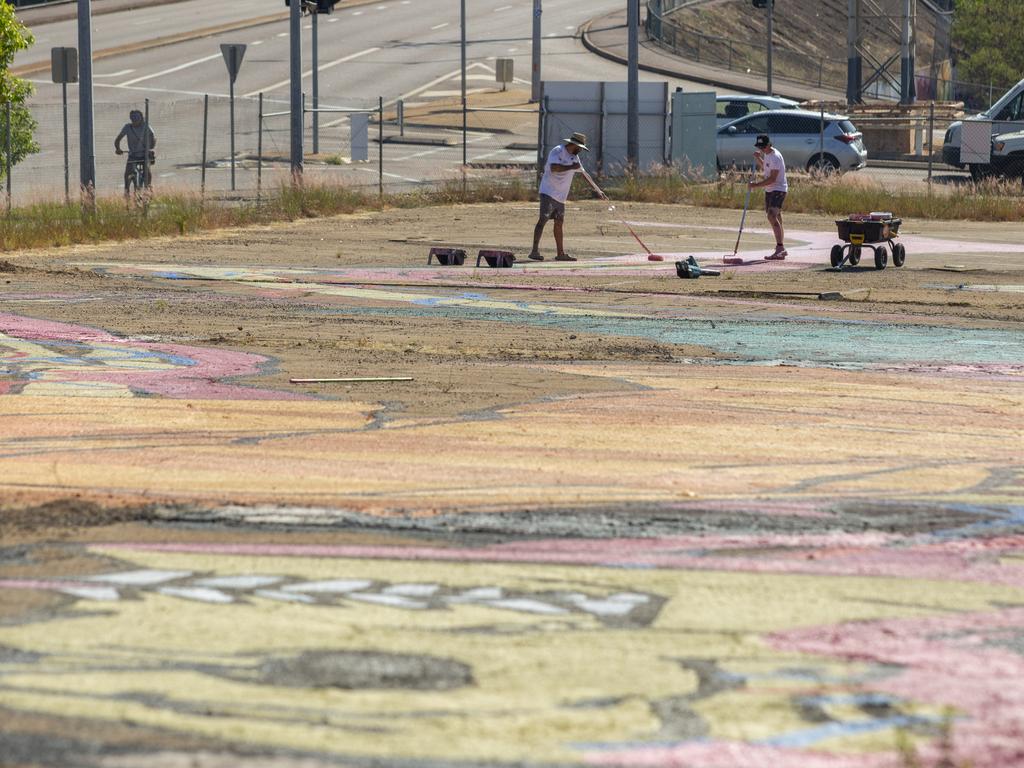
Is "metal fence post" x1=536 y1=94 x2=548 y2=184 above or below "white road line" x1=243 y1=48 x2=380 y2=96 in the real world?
below

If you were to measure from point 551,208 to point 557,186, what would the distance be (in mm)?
301

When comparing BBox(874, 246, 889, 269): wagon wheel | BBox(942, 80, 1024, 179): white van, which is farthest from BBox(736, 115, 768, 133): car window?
BBox(874, 246, 889, 269): wagon wheel

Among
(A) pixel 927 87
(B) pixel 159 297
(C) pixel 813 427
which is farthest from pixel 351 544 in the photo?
(A) pixel 927 87

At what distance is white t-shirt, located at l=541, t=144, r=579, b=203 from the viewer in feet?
70.2

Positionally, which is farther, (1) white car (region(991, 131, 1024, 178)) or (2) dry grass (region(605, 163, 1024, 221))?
(1) white car (region(991, 131, 1024, 178))

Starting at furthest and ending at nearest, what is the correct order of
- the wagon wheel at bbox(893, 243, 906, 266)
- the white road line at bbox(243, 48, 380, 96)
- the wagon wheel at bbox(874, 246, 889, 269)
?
the white road line at bbox(243, 48, 380, 96), the wagon wheel at bbox(893, 243, 906, 266), the wagon wheel at bbox(874, 246, 889, 269)

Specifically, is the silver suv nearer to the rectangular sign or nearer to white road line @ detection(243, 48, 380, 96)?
the rectangular sign

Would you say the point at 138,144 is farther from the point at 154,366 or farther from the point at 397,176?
the point at 154,366

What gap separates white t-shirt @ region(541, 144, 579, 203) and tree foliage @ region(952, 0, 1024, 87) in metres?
43.0

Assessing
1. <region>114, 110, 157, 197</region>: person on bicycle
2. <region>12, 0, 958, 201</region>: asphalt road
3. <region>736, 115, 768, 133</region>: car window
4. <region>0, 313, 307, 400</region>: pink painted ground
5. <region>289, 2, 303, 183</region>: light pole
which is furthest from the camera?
<region>12, 0, 958, 201</region>: asphalt road

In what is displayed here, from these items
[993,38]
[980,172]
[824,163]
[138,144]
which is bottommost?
[980,172]

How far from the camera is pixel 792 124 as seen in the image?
3716 cm

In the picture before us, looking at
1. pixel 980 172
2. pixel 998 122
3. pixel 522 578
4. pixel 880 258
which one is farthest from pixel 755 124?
pixel 522 578

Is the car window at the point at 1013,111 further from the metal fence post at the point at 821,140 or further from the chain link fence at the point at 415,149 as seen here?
the metal fence post at the point at 821,140
